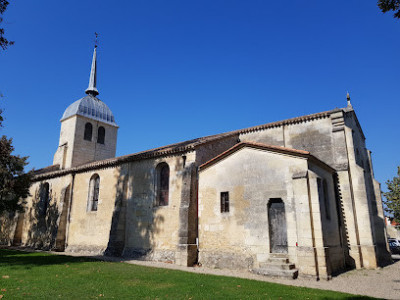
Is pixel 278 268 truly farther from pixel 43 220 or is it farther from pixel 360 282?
pixel 43 220

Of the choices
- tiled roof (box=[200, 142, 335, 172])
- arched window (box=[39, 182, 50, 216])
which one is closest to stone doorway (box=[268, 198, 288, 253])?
tiled roof (box=[200, 142, 335, 172])

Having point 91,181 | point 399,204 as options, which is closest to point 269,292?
point 91,181

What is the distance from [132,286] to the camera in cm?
902

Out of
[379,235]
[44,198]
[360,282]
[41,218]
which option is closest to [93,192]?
[41,218]

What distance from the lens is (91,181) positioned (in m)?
22.3

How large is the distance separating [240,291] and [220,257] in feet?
18.1

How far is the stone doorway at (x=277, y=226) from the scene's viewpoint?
12430 mm

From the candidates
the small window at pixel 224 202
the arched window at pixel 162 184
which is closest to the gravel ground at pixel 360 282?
the small window at pixel 224 202

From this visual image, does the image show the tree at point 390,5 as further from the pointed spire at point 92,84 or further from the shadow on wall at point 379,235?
the pointed spire at point 92,84


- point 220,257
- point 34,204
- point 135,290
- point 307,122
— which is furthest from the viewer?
point 34,204

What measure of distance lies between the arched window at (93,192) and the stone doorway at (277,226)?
1396cm

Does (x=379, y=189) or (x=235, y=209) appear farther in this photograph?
(x=379, y=189)

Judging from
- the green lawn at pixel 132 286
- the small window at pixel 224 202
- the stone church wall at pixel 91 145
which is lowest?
the green lawn at pixel 132 286

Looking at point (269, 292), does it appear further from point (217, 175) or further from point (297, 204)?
point (217, 175)
